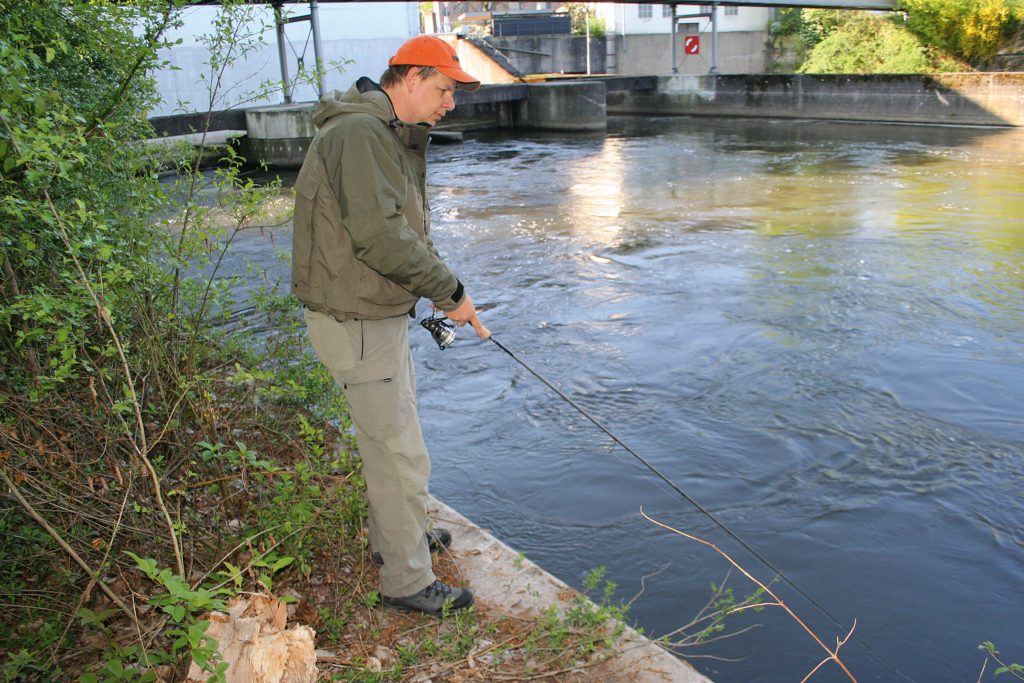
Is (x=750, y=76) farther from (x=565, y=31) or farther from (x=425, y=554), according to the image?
(x=425, y=554)

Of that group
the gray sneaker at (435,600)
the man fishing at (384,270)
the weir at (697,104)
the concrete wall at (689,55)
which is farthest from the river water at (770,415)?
the concrete wall at (689,55)

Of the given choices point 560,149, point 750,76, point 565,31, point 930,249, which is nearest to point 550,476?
Answer: point 930,249

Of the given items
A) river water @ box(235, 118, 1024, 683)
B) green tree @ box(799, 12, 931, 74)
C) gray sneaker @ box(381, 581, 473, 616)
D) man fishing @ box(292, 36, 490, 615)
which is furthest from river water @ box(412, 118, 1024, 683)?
green tree @ box(799, 12, 931, 74)

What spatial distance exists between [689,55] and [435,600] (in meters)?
35.3

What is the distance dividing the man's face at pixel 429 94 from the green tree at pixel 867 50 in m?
24.1

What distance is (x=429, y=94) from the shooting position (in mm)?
3244

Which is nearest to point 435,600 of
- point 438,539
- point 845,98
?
point 438,539

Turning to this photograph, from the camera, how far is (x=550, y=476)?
Answer: 5.36 meters

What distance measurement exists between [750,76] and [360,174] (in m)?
25.1

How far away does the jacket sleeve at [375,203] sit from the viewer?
3.01m

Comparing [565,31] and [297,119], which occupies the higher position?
[565,31]

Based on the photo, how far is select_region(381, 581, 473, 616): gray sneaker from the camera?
3.45 m

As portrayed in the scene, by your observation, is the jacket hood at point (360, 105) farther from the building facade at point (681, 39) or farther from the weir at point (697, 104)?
the building facade at point (681, 39)

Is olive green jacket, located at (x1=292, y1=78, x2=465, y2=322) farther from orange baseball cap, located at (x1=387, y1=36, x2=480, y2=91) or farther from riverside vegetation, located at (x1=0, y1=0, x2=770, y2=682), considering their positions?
riverside vegetation, located at (x1=0, y1=0, x2=770, y2=682)
